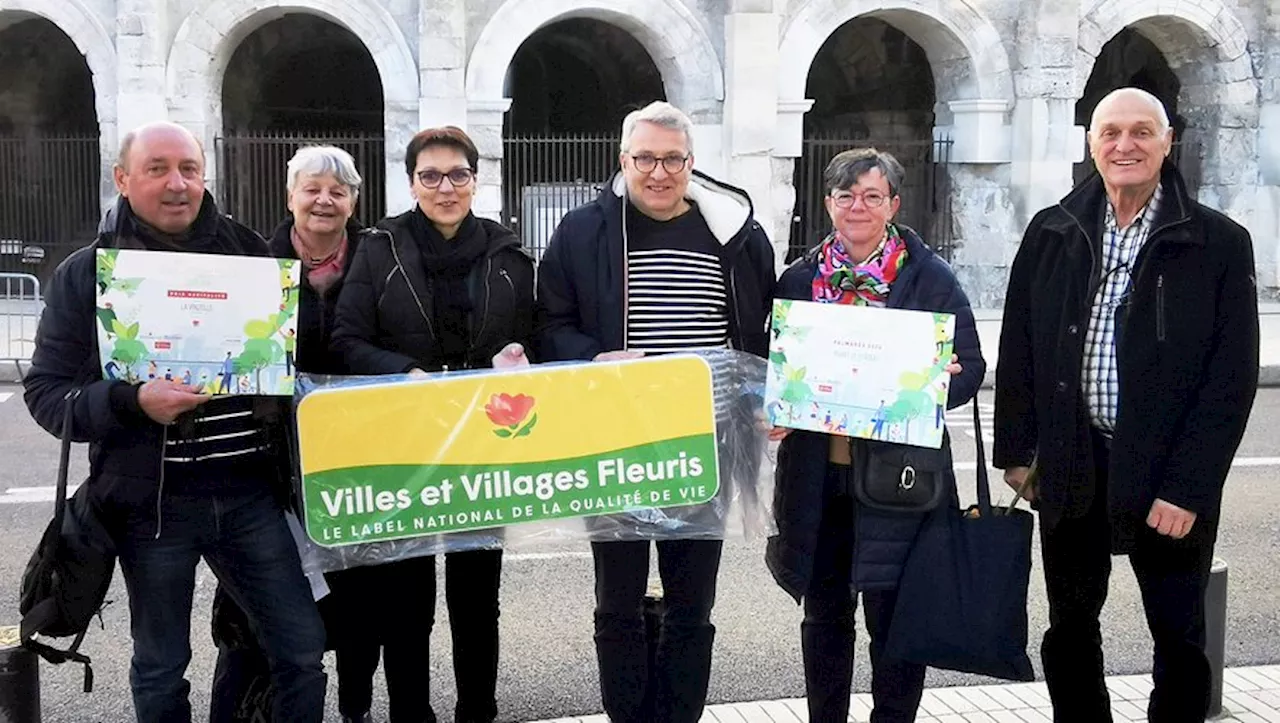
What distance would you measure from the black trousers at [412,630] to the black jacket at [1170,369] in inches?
69.6

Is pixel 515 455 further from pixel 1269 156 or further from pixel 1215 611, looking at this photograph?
pixel 1269 156

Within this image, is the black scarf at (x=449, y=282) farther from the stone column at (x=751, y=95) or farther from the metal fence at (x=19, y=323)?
the stone column at (x=751, y=95)

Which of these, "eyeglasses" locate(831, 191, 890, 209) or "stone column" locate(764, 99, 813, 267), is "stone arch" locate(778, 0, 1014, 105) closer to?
"stone column" locate(764, 99, 813, 267)

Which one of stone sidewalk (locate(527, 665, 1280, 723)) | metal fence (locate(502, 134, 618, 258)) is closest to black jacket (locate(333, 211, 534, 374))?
stone sidewalk (locate(527, 665, 1280, 723))

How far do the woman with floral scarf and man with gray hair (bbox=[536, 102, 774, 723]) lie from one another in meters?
0.19

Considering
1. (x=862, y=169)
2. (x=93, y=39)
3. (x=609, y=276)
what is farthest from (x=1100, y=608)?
(x=93, y=39)

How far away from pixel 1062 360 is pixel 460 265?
1747 mm

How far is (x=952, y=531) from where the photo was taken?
11.4 feet

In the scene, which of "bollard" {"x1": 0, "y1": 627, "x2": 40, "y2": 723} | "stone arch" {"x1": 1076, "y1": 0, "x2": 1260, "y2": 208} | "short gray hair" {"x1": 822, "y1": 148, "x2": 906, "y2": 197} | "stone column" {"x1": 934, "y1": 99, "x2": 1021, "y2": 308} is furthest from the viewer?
"stone arch" {"x1": 1076, "y1": 0, "x2": 1260, "y2": 208}

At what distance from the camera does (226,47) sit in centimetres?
1512

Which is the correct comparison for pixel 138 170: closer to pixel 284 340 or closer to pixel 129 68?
pixel 284 340

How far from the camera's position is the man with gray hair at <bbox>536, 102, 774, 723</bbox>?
359 cm

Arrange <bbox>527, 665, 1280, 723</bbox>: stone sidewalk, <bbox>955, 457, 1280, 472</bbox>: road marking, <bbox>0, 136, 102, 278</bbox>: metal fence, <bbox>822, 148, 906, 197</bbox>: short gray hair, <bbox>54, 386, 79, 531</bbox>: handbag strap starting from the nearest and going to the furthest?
<bbox>54, 386, 79, 531</bbox>: handbag strap
<bbox>822, 148, 906, 197</bbox>: short gray hair
<bbox>527, 665, 1280, 723</bbox>: stone sidewalk
<bbox>955, 457, 1280, 472</bbox>: road marking
<bbox>0, 136, 102, 278</bbox>: metal fence

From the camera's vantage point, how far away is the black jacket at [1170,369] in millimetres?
3275
